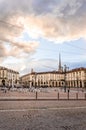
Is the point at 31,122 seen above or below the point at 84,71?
below

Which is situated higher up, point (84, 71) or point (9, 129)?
point (84, 71)

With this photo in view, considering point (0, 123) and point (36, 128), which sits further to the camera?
point (0, 123)

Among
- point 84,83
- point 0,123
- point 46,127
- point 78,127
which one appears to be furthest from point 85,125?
point 84,83

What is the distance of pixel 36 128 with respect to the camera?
33.9 feet

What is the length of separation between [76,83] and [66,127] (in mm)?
189753

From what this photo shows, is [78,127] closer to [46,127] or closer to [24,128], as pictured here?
[46,127]

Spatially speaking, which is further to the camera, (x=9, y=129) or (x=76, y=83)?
(x=76, y=83)

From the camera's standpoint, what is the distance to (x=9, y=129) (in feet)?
32.9

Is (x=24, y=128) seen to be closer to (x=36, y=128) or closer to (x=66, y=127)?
(x=36, y=128)

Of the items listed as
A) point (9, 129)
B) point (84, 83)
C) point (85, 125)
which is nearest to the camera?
point (9, 129)

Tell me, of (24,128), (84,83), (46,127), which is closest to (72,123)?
(46,127)

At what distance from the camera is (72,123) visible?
458 inches

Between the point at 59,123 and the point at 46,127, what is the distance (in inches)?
45.4

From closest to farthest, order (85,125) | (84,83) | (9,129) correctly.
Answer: (9,129), (85,125), (84,83)
